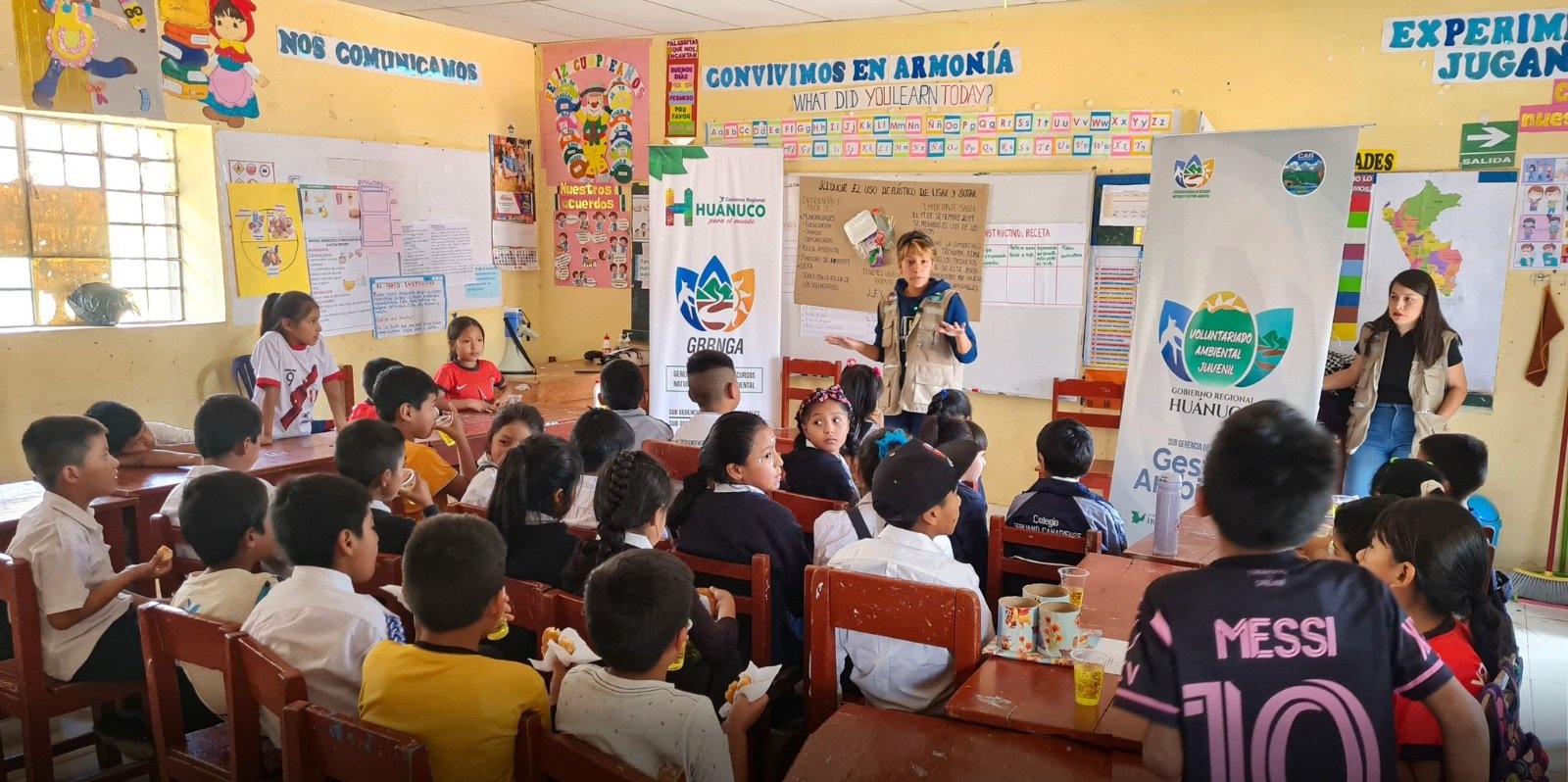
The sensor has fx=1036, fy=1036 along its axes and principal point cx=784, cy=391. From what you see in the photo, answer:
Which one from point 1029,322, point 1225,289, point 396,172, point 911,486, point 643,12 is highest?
point 643,12

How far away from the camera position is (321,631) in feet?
6.24

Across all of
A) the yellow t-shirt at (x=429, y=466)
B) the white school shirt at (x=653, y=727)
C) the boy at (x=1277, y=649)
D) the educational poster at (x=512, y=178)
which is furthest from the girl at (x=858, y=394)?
the educational poster at (x=512, y=178)

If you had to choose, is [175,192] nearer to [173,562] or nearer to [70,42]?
[70,42]

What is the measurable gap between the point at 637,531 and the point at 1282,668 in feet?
4.52

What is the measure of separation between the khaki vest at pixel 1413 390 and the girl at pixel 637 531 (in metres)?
3.27

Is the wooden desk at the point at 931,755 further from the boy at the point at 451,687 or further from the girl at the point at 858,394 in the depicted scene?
the girl at the point at 858,394

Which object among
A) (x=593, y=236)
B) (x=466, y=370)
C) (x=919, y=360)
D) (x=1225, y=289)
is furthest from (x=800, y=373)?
(x=1225, y=289)

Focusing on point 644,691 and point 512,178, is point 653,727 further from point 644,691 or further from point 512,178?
point 512,178

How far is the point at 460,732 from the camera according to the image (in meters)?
1.60

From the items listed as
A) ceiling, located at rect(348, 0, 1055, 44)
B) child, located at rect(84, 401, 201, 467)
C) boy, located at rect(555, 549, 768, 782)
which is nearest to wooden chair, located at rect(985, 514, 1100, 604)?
boy, located at rect(555, 549, 768, 782)

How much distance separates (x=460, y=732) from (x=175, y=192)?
15.4 ft

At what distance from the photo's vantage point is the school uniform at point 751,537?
252 centimetres

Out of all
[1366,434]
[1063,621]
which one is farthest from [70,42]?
[1366,434]

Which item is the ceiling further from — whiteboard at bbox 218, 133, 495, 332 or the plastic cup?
the plastic cup
